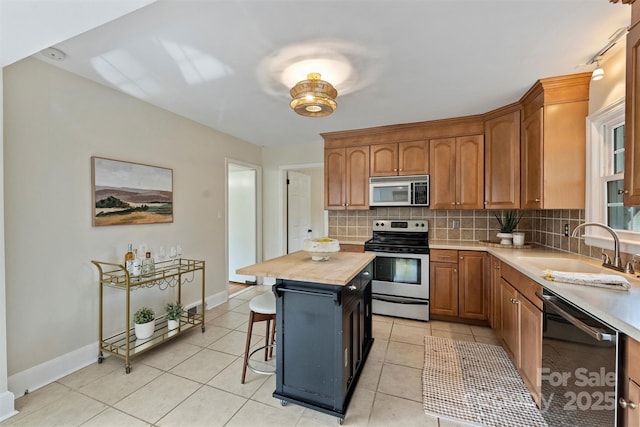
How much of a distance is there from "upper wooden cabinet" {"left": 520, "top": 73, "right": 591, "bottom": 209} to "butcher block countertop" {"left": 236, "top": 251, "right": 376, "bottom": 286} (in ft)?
5.80

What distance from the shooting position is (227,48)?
1.83 meters

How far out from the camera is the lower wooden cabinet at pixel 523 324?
1701 mm

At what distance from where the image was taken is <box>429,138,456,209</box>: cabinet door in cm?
332

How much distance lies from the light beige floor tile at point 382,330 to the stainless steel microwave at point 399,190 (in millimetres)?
1500

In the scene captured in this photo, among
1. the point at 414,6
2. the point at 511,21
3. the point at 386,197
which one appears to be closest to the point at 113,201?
the point at 414,6

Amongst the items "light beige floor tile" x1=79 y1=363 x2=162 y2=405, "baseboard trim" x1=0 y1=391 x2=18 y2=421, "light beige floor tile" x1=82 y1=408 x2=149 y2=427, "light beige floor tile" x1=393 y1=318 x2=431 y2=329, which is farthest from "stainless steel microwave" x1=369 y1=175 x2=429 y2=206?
"baseboard trim" x1=0 y1=391 x2=18 y2=421

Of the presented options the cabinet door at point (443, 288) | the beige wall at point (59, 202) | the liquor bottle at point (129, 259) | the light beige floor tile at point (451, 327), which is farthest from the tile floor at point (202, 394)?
the liquor bottle at point (129, 259)

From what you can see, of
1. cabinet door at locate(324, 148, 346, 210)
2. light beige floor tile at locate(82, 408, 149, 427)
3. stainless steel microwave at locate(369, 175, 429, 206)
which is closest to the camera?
light beige floor tile at locate(82, 408, 149, 427)

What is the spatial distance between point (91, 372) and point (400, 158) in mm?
3800

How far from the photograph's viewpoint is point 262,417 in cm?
170

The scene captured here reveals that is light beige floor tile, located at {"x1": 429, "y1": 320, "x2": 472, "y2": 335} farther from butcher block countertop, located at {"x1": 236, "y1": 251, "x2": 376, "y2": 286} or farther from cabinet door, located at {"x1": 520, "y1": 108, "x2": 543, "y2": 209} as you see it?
butcher block countertop, located at {"x1": 236, "y1": 251, "x2": 376, "y2": 286}

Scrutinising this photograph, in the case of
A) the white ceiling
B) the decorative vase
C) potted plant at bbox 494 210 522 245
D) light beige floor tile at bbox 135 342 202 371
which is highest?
the white ceiling

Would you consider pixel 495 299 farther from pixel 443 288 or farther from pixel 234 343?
pixel 234 343

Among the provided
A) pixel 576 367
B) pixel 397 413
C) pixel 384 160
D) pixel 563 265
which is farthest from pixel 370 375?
pixel 384 160
